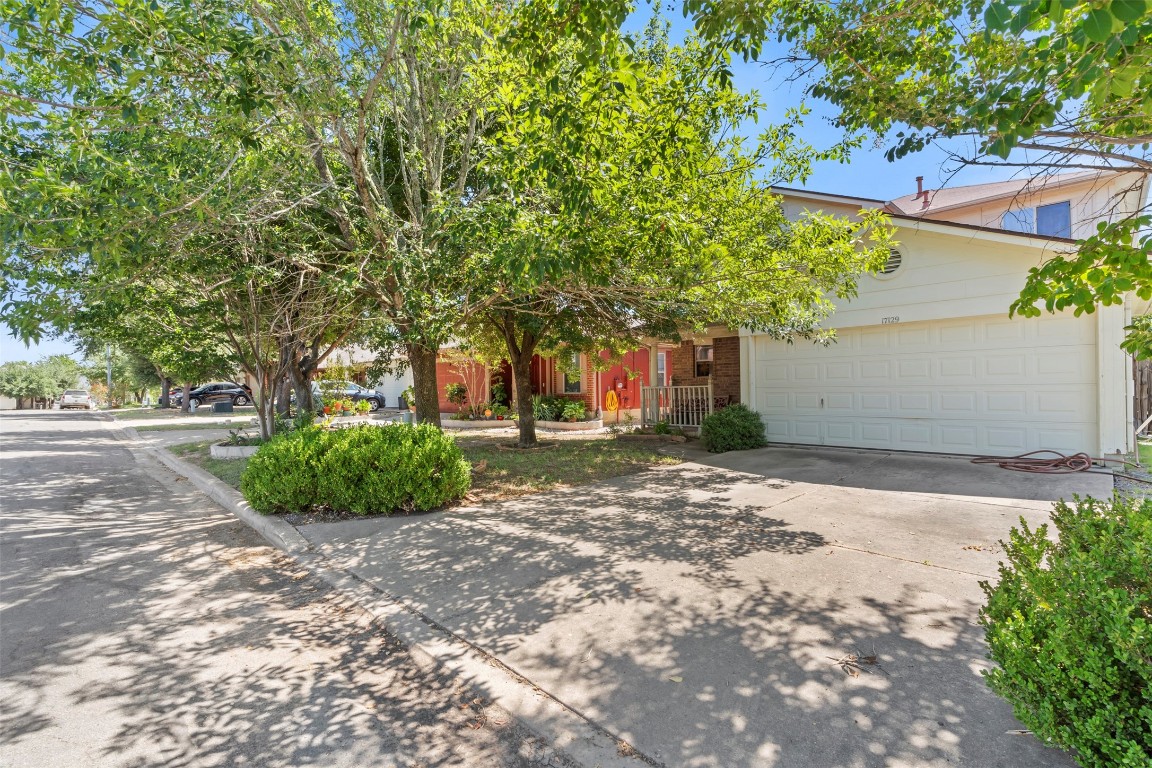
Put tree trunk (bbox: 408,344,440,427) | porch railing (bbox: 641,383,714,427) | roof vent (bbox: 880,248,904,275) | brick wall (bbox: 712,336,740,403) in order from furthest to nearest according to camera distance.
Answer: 1. porch railing (bbox: 641,383,714,427)
2. brick wall (bbox: 712,336,740,403)
3. roof vent (bbox: 880,248,904,275)
4. tree trunk (bbox: 408,344,440,427)

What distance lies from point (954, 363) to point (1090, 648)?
352 inches

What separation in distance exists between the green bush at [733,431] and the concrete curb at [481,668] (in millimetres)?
8161

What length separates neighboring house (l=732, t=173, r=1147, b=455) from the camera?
27.0 feet

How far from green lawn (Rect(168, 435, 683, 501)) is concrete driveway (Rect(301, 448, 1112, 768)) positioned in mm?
909

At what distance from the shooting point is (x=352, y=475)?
21.2 feet

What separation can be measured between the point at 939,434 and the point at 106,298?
1312 centimetres

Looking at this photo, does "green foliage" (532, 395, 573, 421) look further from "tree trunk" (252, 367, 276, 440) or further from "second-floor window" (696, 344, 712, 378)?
"tree trunk" (252, 367, 276, 440)

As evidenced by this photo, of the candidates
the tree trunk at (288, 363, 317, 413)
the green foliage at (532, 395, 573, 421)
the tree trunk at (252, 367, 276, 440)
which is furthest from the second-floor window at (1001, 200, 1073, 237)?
the tree trunk at (252, 367, 276, 440)

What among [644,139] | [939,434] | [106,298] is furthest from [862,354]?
[106,298]

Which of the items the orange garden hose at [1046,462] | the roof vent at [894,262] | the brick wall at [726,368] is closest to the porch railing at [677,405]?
the brick wall at [726,368]

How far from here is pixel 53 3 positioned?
11.8 feet

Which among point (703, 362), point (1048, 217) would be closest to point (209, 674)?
point (703, 362)

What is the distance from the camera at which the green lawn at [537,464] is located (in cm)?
827

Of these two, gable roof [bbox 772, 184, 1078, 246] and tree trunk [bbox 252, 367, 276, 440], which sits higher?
gable roof [bbox 772, 184, 1078, 246]
